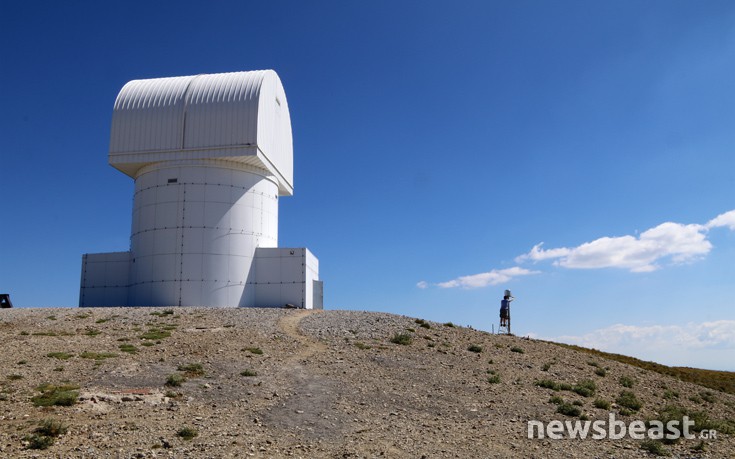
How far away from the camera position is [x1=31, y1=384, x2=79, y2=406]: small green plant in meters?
13.5

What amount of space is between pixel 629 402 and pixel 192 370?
1359cm

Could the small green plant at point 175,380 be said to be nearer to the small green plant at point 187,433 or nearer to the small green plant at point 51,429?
the small green plant at point 187,433

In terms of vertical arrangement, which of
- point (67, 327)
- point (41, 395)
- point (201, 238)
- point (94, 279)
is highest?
point (201, 238)

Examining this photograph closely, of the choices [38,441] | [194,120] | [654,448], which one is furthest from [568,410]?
[194,120]

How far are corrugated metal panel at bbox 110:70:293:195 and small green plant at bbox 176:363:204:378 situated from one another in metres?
19.0

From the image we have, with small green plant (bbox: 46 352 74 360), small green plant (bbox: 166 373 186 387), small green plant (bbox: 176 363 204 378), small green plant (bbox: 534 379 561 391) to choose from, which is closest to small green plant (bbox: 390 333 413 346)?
small green plant (bbox: 534 379 561 391)

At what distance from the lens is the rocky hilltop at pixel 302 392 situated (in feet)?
40.7

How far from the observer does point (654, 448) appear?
1432 cm

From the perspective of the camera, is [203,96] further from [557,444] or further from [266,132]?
[557,444]

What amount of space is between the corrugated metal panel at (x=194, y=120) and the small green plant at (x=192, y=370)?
1895cm

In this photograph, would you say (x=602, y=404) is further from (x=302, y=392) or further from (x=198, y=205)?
(x=198, y=205)

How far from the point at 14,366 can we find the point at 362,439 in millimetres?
10592

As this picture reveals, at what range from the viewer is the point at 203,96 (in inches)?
1390

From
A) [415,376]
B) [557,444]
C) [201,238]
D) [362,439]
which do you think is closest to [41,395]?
[362,439]
